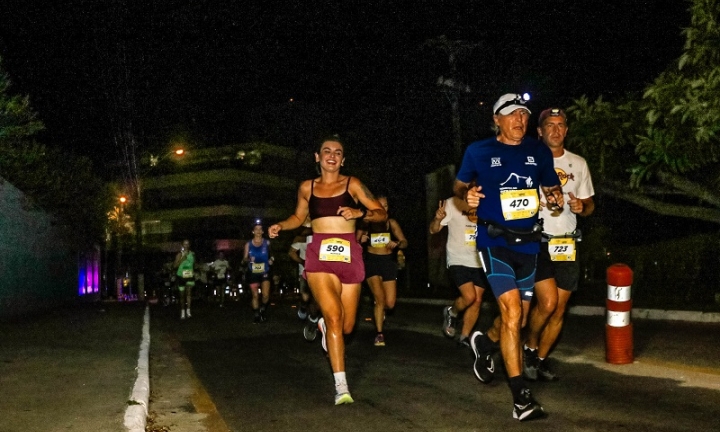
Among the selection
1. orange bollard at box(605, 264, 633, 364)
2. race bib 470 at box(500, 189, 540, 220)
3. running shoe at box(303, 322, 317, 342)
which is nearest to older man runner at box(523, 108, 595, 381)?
orange bollard at box(605, 264, 633, 364)

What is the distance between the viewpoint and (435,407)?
6.57 metres

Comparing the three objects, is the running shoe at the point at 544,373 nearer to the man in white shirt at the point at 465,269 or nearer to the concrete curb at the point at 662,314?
the man in white shirt at the point at 465,269

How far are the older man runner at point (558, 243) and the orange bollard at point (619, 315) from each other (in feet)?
2.62

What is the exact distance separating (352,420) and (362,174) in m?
37.1

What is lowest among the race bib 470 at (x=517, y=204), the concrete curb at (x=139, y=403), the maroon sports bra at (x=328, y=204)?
the concrete curb at (x=139, y=403)

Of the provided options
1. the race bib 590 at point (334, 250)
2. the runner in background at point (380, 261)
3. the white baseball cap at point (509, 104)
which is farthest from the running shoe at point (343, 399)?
the runner in background at point (380, 261)

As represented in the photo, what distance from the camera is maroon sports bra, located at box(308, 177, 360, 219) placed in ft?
24.4

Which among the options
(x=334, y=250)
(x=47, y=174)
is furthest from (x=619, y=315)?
(x=47, y=174)

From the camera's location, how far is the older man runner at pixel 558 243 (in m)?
7.65

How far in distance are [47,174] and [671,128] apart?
19.7 m

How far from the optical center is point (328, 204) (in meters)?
7.45

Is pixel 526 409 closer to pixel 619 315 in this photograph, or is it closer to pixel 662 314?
pixel 619 315

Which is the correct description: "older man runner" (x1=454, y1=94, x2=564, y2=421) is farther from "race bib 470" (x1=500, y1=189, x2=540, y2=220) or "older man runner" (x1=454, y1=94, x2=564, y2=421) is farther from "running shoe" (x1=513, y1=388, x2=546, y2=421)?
"running shoe" (x1=513, y1=388, x2=546, y2=421)

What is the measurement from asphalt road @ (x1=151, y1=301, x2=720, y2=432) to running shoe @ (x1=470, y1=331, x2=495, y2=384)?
0.12 m
